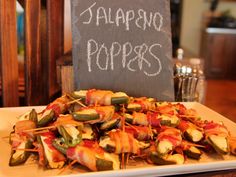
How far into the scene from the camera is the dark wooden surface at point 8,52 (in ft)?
2.94

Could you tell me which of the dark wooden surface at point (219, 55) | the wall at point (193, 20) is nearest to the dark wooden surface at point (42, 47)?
the dark wooden surface at point (219, 55)

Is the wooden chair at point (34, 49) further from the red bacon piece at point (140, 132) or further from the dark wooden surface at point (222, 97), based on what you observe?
the dark wooden surface at point (222, 97)

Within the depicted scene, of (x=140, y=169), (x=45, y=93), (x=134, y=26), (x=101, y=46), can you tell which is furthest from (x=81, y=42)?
(x=140, y=169)

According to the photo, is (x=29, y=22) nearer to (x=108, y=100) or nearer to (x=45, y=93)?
(x=45, y=93)

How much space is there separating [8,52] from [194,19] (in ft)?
14.3

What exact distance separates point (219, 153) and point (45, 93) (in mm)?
634

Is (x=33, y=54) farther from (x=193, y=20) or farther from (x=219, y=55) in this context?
(x=193, y=20)

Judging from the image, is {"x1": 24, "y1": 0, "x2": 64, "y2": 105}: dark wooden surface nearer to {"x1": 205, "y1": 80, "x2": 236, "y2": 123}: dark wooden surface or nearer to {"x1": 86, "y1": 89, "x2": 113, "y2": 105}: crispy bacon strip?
{"x1": 86, "y1": 89, "x2": 113, "y2": 105}: crispy bacon strip

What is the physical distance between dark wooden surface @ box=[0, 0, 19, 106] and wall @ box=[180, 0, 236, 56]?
414cm

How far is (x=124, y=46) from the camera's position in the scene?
0.91 m

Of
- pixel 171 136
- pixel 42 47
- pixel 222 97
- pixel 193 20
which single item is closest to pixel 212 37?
pixel 193 20

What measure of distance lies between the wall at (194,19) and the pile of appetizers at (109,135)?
168 inches

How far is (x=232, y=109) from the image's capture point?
11.0 ft

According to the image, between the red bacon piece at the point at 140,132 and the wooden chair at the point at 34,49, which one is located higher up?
the wooden chair at the point at 34,49
